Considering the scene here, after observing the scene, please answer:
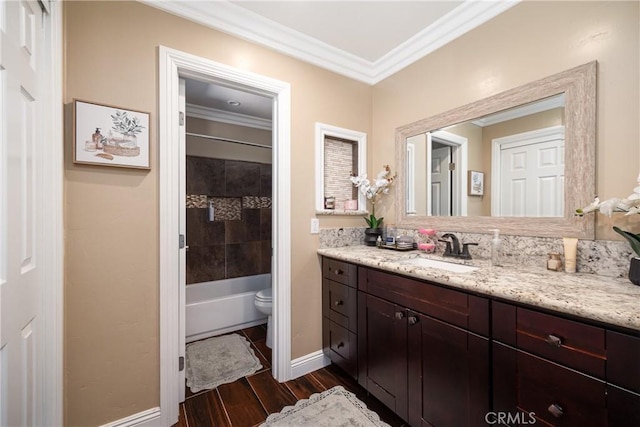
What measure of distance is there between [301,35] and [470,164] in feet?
5.11

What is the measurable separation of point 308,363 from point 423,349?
1.06m

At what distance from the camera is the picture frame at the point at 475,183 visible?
5.63ft

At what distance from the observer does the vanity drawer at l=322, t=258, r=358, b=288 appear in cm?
176

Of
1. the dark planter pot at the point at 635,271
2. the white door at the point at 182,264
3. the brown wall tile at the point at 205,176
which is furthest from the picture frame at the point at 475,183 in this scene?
the brown wall tile at the point at 205,176

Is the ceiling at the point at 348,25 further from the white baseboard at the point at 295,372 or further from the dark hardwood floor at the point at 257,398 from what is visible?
the dark hardwood floor at the point at 257,398

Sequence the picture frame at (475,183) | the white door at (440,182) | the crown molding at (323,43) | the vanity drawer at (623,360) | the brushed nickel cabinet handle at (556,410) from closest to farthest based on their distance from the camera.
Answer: the vanity drawer at (623,360) → the brushed nickel cabinet handle at (556,410) → the crown molding at (323,43) → the picture frame at (475,183) → the white door at (440,182)

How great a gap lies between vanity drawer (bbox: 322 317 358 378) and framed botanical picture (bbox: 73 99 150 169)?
1.65 meters

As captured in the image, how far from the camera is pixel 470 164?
179cm

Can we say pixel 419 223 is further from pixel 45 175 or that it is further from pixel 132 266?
pixel 45 175

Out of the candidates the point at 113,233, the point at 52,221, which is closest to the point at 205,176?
the point at 113,233

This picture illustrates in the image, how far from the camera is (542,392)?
0.90 metres

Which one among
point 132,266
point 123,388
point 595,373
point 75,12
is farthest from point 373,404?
point 75,12

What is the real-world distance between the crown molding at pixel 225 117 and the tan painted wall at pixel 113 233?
1610mm

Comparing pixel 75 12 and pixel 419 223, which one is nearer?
pixel 75 12
